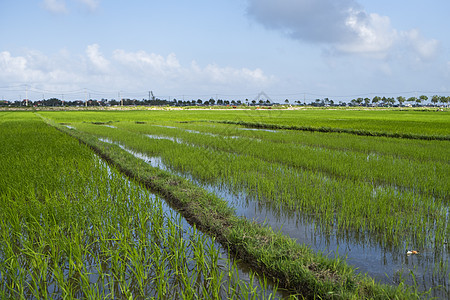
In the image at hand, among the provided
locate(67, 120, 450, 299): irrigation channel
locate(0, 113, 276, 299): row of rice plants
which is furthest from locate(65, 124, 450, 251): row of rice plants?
locate(0, 113, 276, 299): row of rice plants

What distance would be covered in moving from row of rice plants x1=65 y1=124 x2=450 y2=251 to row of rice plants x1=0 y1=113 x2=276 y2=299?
1529 millimetres

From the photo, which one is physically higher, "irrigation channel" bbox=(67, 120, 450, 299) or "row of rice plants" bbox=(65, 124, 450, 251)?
"row of rice plants" bbox=(65, 124, 450, 251)

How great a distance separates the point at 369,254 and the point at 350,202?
37.5 inches

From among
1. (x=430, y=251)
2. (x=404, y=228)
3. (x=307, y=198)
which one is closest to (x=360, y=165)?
(x=307, y=198)

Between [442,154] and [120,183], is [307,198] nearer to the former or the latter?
[120,183]

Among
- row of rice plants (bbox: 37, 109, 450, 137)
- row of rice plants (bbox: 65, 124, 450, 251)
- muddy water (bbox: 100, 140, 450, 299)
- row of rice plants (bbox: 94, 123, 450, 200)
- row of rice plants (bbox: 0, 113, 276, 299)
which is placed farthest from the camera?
row of rice plants (bbox: 37, 109, 450, 137)

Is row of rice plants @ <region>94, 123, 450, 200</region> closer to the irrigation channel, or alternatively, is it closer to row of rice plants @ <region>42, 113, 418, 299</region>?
the irrigation channel

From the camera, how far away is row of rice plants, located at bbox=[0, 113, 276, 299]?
2.32 meters

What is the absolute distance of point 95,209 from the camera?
11.6ft

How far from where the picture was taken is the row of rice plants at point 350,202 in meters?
3.21

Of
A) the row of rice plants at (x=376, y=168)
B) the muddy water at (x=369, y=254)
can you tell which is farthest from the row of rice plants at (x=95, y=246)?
the row of rice plants at (x=376, y=168)

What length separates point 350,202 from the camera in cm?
377

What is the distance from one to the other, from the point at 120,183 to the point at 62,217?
56.8 inches

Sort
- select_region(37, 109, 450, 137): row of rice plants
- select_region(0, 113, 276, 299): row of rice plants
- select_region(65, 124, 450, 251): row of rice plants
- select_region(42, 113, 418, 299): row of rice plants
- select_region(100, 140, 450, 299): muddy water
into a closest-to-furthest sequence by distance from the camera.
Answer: select_region(42, 113, 418, 299): row of rice plants
select_region(0, 113, 276, 299): row of rice plants
select_region(100, 140, 450, 299): muddy water
select_region(65, 124, 450, 251): row of rice plants
select_region(37, 109, 450, 137): row of rice plants
